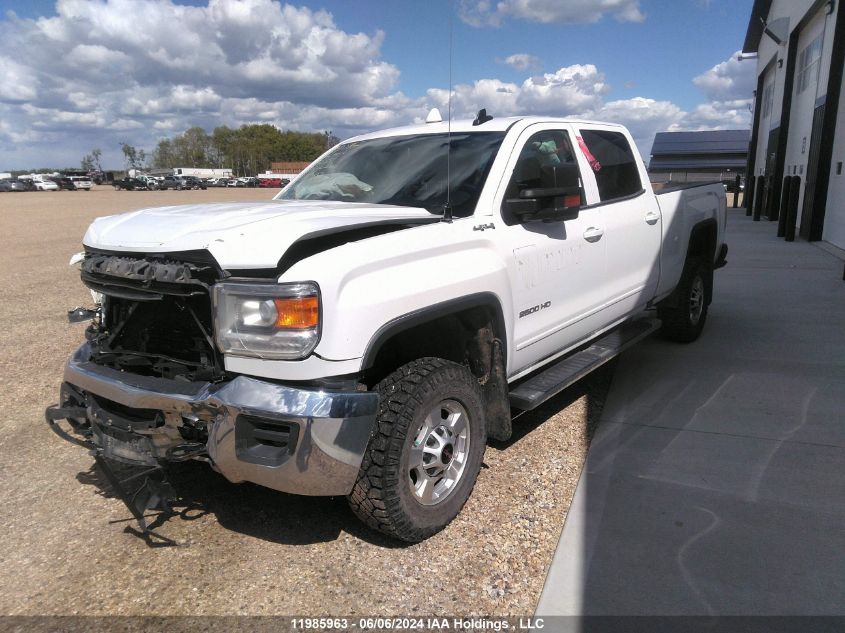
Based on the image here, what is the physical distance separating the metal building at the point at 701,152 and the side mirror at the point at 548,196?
197ft

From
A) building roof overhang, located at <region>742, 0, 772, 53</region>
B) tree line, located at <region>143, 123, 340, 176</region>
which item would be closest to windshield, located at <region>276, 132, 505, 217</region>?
building roof overhang, located at <region>742, 0, 772, 53</region>

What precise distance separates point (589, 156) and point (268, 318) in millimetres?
2883

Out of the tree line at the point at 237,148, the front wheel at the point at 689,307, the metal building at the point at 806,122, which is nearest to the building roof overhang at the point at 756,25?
the metal building at the point at 806,122

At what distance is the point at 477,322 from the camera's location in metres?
3.40

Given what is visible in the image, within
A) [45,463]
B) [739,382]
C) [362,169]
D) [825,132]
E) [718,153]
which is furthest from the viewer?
[718,153]

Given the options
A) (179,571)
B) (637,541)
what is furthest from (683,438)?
(179,571)

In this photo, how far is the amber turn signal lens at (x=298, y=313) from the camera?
8.41ft

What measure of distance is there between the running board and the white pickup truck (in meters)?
0.02

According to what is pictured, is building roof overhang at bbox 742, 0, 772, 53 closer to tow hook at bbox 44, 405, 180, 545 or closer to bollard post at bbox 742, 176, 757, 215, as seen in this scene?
bollard post at bbox 742, 176, 757, 215

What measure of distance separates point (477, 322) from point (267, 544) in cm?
151

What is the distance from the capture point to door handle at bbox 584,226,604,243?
417 centimetres

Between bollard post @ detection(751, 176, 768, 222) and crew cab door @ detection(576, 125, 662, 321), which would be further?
bollard post @ detection(751, 176, 768, 222)

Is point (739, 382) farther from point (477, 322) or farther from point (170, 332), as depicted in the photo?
point (170, 332)

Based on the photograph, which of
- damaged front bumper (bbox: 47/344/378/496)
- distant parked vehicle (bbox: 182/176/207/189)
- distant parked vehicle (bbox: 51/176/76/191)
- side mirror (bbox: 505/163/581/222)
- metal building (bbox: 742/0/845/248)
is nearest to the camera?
damaged front bumper (bbox: 47/344/378/496)
